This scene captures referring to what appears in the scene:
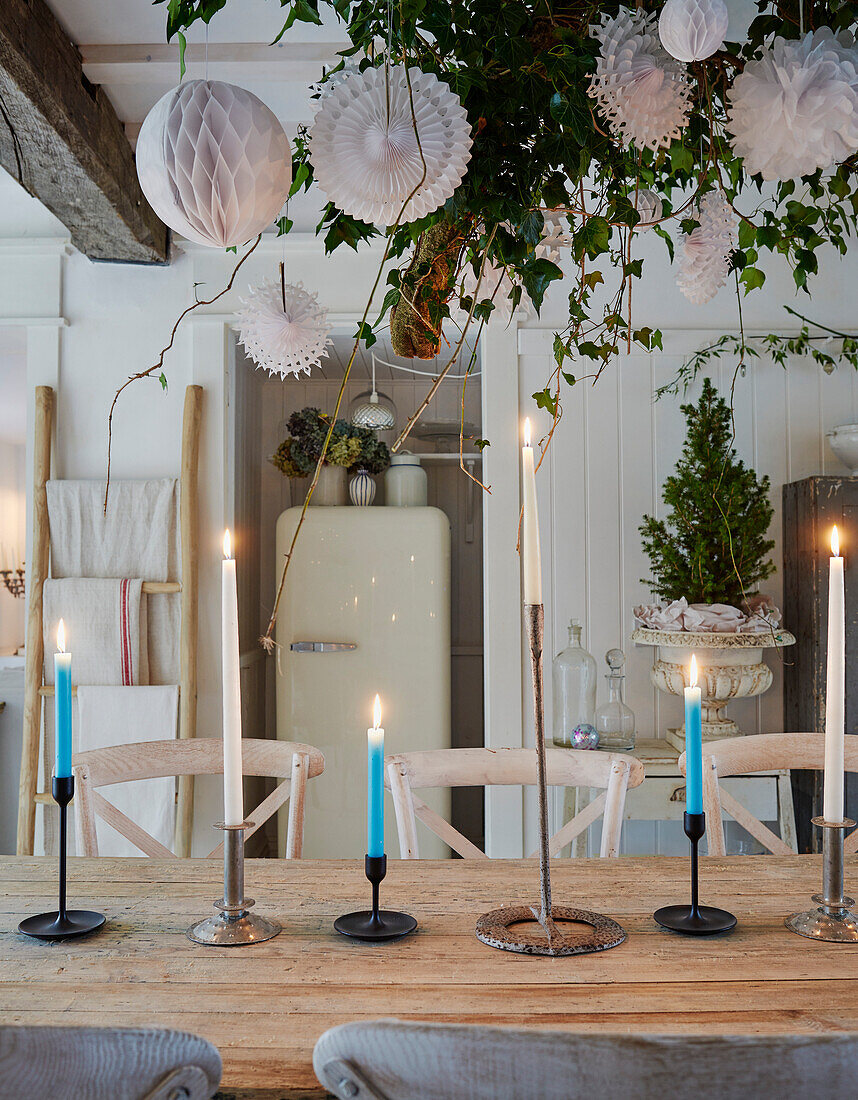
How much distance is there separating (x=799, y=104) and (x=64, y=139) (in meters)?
1.68

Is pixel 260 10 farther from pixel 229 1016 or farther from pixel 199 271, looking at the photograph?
pixel 229 1016

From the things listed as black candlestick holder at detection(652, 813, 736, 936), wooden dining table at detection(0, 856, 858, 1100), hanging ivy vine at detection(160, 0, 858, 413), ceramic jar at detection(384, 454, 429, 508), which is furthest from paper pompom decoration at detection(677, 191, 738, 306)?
ceramic jar at detection(384, 454, 429, 508)

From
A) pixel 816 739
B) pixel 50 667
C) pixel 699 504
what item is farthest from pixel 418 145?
pixel 50 667

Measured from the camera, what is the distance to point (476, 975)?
3.04ft

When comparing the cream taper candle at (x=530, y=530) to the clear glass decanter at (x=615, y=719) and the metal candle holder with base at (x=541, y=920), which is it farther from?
the clear glass decanter at (x=615, y=719)

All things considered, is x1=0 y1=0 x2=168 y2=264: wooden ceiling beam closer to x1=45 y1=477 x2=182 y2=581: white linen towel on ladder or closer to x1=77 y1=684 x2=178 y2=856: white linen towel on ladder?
x1=45 y1=477 x2=182 y2=581: white linen towel on ladder

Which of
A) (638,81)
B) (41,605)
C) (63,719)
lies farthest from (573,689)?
(638,81)

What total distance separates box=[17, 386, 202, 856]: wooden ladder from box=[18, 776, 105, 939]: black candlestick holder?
5.40ft

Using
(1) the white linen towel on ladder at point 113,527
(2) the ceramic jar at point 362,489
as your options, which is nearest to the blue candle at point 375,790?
(1) the white linen towel on ladder at point 113,527

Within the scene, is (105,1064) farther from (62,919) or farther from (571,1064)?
(62,919)

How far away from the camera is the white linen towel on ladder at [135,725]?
2.73 meters

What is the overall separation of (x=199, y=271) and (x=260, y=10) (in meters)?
1.10

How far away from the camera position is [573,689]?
2.73 m

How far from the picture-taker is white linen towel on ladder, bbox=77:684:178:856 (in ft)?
8.96
